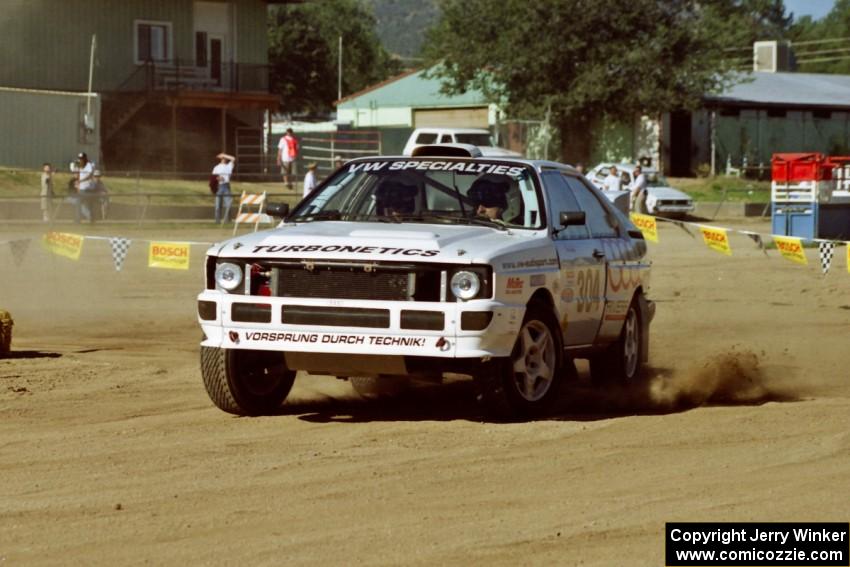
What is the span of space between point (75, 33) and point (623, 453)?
39.7 m

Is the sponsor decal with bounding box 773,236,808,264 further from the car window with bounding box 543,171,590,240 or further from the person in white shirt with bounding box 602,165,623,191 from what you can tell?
the person in white shirt with bounding box 602,165,623,191

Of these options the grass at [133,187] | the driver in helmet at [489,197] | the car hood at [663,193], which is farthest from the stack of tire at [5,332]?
the car hood at [663,193]

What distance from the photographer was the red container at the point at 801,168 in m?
26.5

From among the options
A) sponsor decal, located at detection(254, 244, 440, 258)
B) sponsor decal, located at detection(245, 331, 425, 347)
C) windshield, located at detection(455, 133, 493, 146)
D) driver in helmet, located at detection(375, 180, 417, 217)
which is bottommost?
sponsor decal, located at detection(245, 331, 425, 347)

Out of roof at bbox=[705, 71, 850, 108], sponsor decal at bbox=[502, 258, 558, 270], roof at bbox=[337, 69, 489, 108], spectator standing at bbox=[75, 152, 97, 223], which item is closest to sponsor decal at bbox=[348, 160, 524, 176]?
sponsor decal at bbox=[502, 258, 558, 270]

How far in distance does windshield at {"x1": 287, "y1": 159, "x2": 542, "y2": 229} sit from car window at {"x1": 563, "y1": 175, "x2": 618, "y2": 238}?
79 cm

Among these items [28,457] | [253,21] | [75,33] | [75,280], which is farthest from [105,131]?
[28,457]

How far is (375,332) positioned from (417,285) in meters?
0.35

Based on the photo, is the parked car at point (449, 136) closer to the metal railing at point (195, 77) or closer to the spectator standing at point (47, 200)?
the metal railing at point (195, 77)

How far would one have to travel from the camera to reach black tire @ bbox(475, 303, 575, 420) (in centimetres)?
875

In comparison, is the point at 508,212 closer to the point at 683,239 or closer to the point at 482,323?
the point at 482,323

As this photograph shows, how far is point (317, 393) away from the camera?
34.0 feet

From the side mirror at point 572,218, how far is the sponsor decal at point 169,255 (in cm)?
818

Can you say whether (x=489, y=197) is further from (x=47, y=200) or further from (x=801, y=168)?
(x=47, y=200)
